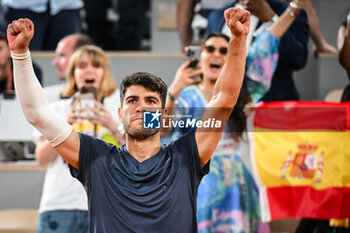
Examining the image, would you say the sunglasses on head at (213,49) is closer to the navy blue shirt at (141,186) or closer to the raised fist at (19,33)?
the navy blue shirt at (141,186)

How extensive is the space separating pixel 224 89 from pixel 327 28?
82 cm

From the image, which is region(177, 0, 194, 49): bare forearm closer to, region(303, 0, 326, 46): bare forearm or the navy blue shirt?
region(303, 0, 326, 46): bare forearm

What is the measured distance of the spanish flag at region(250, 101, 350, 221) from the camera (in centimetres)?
157

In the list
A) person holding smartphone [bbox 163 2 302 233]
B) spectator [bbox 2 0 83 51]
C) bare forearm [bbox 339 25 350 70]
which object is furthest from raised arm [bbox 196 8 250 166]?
spectator [bbox 2 0 83 51]

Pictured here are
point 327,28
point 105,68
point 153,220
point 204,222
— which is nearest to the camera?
point 153,220

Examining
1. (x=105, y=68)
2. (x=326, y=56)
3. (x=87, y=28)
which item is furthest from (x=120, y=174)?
(x=87, y=28)

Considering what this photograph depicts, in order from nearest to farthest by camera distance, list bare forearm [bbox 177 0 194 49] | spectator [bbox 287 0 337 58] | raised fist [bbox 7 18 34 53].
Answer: raised fist [bbox 7 18 34 53], spectator [bbox 287 0 337 58], bare forearm [bbox 177 0 194 49]

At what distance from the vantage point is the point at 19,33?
0.97 m

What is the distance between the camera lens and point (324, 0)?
1.86 meters

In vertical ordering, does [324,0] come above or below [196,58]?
above

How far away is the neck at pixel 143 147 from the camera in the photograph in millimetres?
1046

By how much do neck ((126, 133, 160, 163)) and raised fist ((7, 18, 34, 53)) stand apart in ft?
0.68

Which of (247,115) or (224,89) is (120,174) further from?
(247,115)

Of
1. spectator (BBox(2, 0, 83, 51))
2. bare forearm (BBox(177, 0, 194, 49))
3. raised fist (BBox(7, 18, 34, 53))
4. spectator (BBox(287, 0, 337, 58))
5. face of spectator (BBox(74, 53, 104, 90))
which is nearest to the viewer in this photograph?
raised fist (BBox(7, 18, 34, 53))
